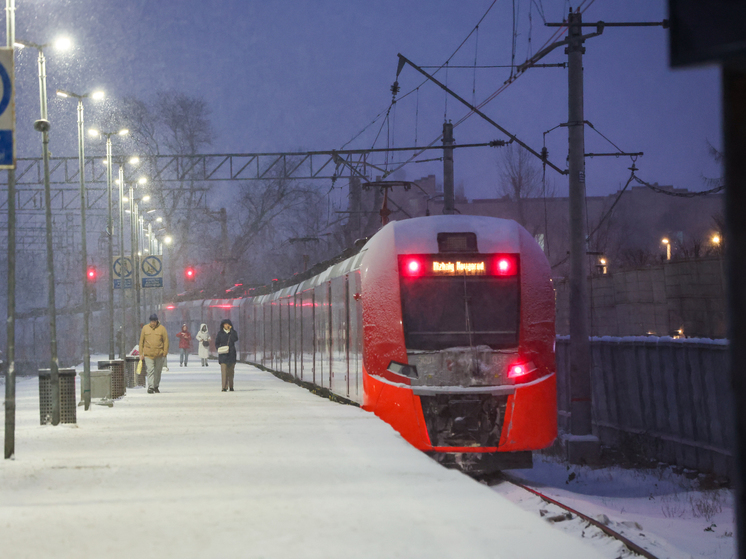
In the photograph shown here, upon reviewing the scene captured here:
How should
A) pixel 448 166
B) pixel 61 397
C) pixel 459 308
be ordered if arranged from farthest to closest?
pixel 448 166 → pixel 61 397 → pixel 459 308

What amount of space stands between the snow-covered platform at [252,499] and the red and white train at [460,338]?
0.69 meters

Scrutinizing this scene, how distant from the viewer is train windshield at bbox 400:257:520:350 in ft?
43.2

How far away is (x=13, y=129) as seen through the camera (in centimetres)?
1106

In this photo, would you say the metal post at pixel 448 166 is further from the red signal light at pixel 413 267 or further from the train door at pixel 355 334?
the red signal light at pixel 413 267

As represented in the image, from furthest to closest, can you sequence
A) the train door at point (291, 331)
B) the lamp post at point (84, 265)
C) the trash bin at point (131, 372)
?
the trash bin at point (131, 372) < the train door at point (291, 331) < the lamp post at point (84, 265)

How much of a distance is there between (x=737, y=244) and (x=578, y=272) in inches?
554

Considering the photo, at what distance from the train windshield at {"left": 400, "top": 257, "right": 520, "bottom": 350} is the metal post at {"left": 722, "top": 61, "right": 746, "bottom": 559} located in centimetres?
1044

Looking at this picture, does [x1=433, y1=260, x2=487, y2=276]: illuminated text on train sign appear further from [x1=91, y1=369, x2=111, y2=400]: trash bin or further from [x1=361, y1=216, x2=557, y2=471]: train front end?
[x1=91, y1=369, x2=111, y2=400]: trash bin

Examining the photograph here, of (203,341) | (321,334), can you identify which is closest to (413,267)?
(321,334)

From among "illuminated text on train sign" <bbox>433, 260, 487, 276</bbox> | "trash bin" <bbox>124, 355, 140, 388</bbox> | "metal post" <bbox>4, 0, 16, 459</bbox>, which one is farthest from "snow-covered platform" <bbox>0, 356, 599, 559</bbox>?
"trash bin" <bbox>124, 355, 140, 388</bbox>

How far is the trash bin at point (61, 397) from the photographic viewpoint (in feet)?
49.5

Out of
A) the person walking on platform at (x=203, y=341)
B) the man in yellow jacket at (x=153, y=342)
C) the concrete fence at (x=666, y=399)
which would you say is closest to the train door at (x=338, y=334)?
the man in yellow jacket at (x=153, y=342)

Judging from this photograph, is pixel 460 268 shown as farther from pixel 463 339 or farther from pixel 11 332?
pixel 11 332

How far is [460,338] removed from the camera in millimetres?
13148
